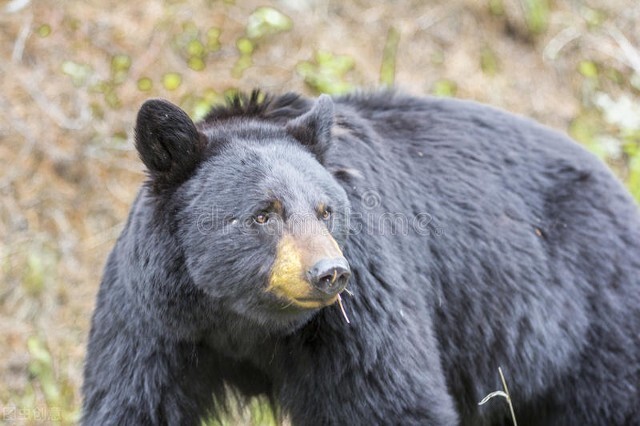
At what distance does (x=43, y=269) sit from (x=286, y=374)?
3240mm

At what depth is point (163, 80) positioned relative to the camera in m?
7.61

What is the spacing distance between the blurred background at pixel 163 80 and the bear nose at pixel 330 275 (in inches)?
91.8

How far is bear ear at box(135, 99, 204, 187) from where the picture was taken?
3561 mm

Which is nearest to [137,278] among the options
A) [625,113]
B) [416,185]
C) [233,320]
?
[233,320]

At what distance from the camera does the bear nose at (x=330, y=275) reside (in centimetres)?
319

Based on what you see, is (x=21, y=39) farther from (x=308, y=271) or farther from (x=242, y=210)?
(x=308, y=271)

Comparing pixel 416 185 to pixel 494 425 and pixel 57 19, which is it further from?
pixel 57 19

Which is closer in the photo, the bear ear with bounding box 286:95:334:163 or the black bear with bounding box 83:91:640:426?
the black bear with bounding box 83:91:640:426

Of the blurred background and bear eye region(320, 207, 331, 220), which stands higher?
the blurred background

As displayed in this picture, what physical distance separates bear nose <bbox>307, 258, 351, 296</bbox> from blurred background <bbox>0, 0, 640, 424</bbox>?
2.33 metres
